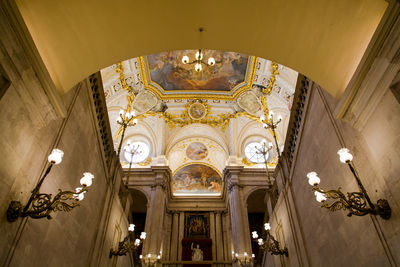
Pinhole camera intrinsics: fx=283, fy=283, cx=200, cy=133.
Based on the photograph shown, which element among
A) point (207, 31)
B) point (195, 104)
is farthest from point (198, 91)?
point (207, 31)

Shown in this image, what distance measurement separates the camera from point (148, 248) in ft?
53.3

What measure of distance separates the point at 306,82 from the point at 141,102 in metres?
15.6

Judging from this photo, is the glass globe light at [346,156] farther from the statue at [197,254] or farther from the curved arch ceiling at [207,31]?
the statue at [197,254]

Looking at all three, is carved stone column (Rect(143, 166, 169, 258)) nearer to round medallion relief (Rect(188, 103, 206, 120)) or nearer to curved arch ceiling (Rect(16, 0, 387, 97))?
round medallion relief (Rect(188, 103, 206, 120))

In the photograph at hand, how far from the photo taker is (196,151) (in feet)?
78.3

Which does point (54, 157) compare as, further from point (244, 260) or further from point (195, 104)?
point (195, 104)

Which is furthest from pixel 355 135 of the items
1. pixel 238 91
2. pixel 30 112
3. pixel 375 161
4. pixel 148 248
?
pixel 238 91

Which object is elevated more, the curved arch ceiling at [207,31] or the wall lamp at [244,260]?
the curved arch ceiling at [207,31]

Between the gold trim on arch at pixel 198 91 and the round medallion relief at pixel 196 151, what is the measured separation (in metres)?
4.18

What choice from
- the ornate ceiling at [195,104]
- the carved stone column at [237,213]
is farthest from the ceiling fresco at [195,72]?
the carved stone column at [237,213]

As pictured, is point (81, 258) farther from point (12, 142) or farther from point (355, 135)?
point (355, 135)

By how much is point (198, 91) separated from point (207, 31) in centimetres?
1647

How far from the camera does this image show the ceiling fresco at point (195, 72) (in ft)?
62.7

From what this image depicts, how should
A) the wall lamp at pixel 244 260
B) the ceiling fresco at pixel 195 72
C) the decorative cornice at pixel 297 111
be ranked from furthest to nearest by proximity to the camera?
the ceiling fresco at pixel 195 72
the wall lamp at pixel 244 260
the decorative cornice at pixel 297 111
